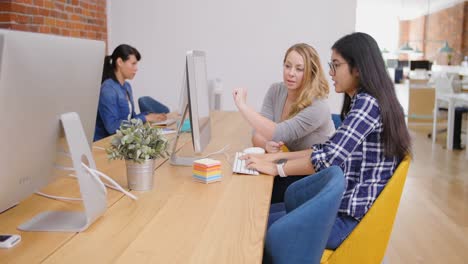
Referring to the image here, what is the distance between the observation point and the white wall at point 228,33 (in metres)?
5.82

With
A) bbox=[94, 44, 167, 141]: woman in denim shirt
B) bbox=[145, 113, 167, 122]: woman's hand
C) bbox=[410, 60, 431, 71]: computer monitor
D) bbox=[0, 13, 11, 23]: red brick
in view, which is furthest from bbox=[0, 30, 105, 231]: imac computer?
bbox=[410, 60, 431, 71]: computer monitor

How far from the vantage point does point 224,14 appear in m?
5.92

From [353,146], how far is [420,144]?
5.95 meters

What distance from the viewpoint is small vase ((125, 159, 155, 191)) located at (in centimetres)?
183

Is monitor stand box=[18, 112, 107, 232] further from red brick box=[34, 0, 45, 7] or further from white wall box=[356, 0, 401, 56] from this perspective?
white wall box=[356, 0, 401, 56]

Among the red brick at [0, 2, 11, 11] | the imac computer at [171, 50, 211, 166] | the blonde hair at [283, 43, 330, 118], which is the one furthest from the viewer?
the red brick at [0, 2, 11, 11]

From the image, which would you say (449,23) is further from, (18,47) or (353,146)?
(18,47)

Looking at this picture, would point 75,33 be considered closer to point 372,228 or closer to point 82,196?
point 82,196

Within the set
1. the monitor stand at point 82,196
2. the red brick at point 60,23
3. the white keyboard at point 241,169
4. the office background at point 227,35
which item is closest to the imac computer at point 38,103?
the monitor stand at point 82,196

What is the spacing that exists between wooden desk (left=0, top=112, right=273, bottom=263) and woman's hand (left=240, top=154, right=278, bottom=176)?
0.18ft

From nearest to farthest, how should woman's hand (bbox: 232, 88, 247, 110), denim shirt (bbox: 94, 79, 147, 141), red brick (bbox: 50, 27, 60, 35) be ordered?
woman's hand (bbox: 232, 88, 247, 110) < denim shirt (bbox: 94, 79, 147, 141) < red brick (bbox: 50, 27, 60, 35)

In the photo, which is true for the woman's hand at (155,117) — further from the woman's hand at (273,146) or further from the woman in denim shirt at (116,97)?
the woman's hand at (273,146)

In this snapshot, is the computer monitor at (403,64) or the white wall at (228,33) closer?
the white wall at (228,33)

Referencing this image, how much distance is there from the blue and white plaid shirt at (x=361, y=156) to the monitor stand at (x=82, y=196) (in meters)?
0.92
